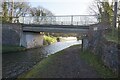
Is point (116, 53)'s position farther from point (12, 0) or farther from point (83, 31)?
point (12, 0)

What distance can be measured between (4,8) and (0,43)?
13526 millimetres

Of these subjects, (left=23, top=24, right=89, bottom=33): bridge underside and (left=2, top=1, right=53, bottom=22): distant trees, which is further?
(left=2, top=1, right=53, bottom=22): distant trees

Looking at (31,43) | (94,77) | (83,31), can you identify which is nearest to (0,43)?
(31,43)

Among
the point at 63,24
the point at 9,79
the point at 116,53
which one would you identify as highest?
the point at 63,24

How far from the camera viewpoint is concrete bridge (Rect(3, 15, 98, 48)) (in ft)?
116

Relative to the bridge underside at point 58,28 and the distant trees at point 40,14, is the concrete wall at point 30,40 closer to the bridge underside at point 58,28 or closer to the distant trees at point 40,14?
the bridge underside at point 58,28

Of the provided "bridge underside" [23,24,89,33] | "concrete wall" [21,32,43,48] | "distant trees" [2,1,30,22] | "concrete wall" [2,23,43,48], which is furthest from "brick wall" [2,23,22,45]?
"distant trees" [2,1,30,22]

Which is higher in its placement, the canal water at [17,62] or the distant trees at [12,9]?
the distant trees at [12,9]

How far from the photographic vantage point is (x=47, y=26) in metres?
38.6

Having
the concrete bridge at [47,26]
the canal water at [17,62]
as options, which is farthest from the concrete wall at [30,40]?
the canal water at [17,62]

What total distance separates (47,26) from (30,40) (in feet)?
20.7

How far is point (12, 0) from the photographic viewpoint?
49.6 metres

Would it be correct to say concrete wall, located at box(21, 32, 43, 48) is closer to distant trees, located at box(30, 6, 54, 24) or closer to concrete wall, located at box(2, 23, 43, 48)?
concrete wall, located at box(2, 23, 43, 48)

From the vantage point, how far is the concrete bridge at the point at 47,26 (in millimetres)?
35237
